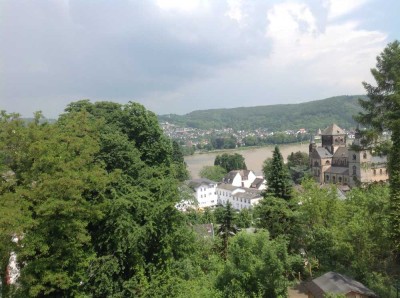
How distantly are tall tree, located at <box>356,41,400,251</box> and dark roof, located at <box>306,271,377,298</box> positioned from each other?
226 cm

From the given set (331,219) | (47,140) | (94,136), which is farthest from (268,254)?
(331,219)

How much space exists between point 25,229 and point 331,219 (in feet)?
59.6

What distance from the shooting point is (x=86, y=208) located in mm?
12734

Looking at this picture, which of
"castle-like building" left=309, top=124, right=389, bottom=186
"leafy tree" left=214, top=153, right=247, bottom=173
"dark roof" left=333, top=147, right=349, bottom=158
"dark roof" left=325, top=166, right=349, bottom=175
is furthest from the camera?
"leafy tree" left=214, top=153, right=247, bottom=173

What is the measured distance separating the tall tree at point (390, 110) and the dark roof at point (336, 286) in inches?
89.0

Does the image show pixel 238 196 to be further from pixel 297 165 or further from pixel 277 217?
pixel 277 217

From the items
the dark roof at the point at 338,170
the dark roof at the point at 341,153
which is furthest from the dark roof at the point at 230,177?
the dark roof at the point at 341,153

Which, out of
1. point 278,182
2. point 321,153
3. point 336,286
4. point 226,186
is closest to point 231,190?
point 226,186

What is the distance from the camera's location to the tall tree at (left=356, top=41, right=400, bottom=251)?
14.0 meters

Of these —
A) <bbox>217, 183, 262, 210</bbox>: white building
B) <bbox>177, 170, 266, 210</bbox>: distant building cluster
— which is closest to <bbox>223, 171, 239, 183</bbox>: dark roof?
<bbox>177, 170, 266, 210</bbox>: distant building cluster

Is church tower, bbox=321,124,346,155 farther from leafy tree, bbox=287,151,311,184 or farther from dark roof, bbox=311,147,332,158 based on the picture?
leafy tree, bbox=287,151,311,184

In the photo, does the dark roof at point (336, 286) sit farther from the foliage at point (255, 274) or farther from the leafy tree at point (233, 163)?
the leafy tree at point (233, 163)

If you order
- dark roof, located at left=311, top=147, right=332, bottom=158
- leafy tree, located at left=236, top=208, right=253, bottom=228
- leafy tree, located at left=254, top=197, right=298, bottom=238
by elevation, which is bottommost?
leafy tree, located at left=236, top=208, right=253, bottom=228

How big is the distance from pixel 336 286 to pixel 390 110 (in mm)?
7901
